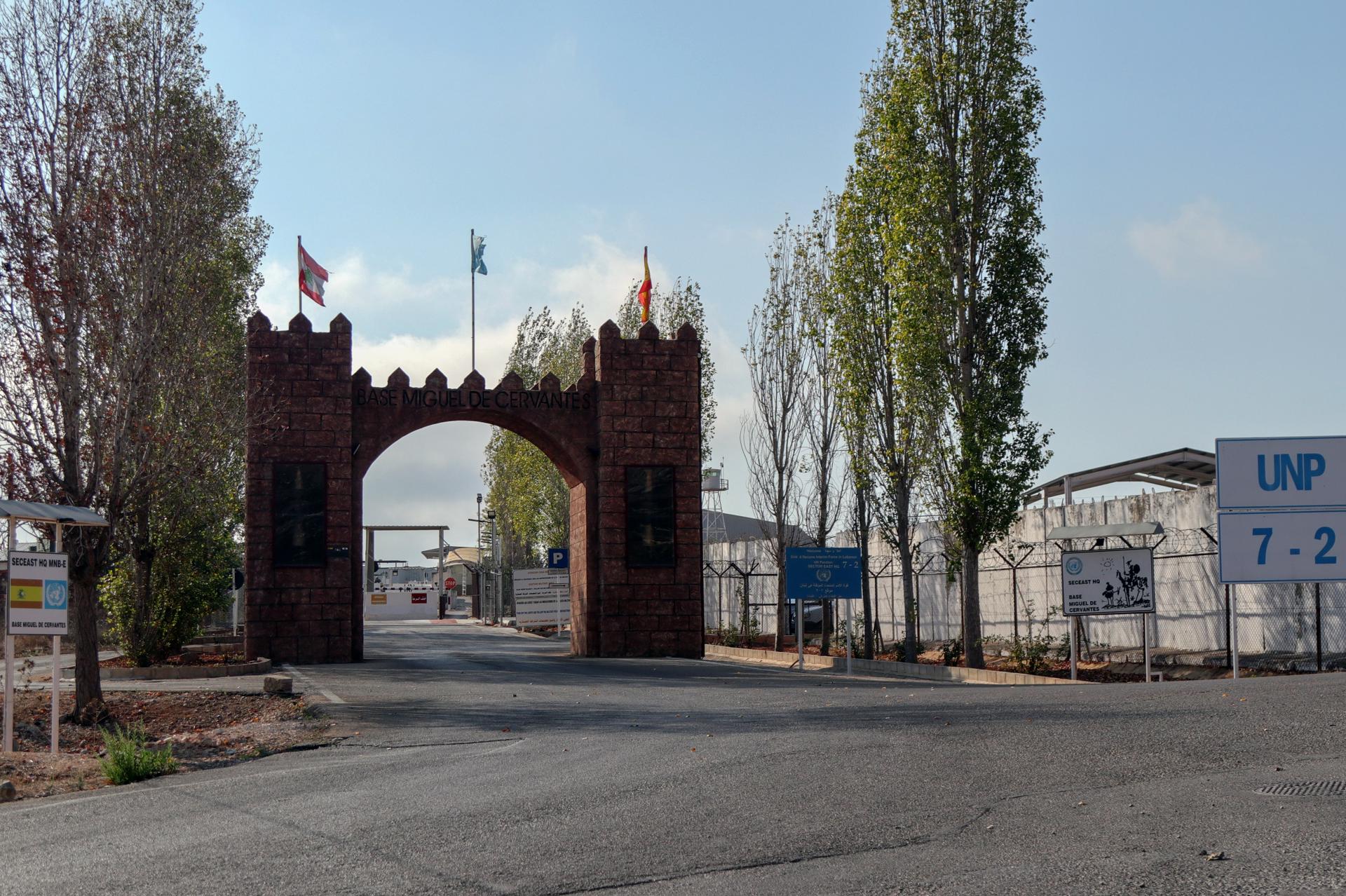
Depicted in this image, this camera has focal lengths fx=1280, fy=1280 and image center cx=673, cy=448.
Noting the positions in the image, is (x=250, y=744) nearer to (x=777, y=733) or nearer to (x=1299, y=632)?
(x=777, y=733)

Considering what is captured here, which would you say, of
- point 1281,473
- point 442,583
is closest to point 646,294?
point 1281,473

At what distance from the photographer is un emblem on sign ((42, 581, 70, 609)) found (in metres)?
13.3

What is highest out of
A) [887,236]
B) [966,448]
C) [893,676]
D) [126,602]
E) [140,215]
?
[887,236]

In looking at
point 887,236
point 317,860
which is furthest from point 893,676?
point 317,860

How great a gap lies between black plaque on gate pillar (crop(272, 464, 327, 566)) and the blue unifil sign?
9.69 metres

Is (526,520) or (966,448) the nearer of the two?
(966,448)

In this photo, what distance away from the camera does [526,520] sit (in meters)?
52.6

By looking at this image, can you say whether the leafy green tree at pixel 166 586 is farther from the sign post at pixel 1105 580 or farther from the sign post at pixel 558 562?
the sign post at pixel 1105 580

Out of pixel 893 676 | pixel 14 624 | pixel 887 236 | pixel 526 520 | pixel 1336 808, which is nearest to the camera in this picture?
pixel 1336 808

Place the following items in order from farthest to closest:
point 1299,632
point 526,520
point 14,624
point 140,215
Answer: point 526,520, point 1299,632, point 140,215, point 14,624

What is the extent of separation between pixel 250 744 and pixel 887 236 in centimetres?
1859

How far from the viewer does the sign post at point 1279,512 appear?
Answer: 19.1m

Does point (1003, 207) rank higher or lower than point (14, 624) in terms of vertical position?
higher

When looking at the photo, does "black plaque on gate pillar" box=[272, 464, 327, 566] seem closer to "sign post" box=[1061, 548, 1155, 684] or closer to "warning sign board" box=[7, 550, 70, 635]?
"warning sign board" box=[7, 550, 70, 635]
